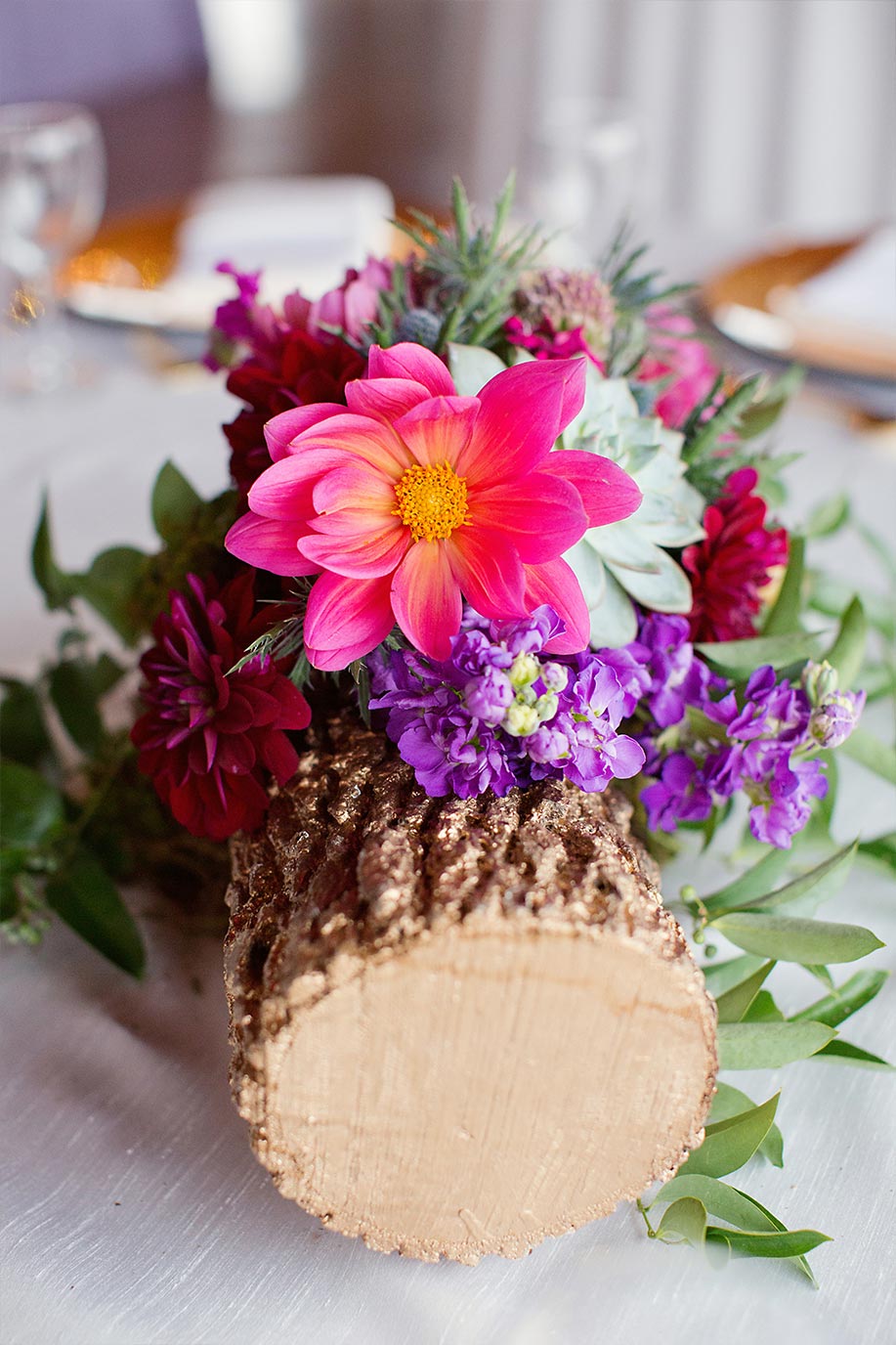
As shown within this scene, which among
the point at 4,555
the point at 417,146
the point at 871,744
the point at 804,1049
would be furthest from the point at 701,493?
the point at 417,146

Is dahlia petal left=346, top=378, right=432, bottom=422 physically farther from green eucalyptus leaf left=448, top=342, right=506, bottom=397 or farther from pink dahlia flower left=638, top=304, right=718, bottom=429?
pink dahlia flower left=638, top=304, right=718, bottom=429

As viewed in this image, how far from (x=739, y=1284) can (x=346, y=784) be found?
0.25 m

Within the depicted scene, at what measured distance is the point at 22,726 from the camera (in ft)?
2.36

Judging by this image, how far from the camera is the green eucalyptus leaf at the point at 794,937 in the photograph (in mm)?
474

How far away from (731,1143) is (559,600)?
0.23 m

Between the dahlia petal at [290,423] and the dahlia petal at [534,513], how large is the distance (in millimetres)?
64

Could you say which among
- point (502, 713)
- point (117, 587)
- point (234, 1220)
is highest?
point (502, 713)

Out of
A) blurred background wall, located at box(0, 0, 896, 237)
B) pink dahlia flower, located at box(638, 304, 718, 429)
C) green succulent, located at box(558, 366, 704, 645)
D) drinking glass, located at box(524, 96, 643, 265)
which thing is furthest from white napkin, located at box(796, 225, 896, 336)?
blurred background wall, located at box(0, 0, 896, 237)

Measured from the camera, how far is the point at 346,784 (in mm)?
465

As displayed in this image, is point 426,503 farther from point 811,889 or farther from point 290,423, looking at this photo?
point 811,889

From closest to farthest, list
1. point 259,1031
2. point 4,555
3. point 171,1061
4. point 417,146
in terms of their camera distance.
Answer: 1. point 259,1031
2. point 171,1061
3. point 4,555
4. point 417,146

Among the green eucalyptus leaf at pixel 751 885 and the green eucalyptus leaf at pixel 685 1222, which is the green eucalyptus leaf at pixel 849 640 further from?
the green eucalyptus leaf at pixel 685 1222

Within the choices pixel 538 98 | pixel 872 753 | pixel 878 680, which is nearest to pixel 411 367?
pixel 872 753

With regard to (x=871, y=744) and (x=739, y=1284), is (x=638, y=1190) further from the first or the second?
(x=871, y=744)
